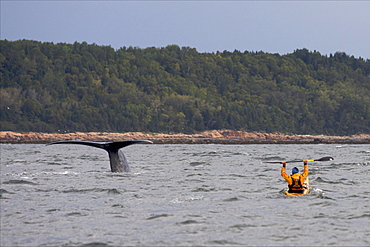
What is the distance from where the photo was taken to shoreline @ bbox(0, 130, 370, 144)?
14125cm

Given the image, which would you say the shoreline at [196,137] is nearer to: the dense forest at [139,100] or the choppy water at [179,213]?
the dense forest at [139,100]

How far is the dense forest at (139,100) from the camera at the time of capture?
16262 centimetres

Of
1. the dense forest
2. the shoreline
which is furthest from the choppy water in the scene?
the dense forest

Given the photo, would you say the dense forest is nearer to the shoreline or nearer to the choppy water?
the shoreline

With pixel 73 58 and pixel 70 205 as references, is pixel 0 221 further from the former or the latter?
pixel 73 58

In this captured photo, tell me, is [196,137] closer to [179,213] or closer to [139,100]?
[139,100]

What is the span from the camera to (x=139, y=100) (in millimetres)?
179000

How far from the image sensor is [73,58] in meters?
190

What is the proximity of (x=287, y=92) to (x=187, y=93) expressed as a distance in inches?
1311

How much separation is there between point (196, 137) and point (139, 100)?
101 ft

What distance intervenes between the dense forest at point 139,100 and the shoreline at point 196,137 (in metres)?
4.88

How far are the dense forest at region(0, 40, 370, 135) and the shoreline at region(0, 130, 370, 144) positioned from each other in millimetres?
4876

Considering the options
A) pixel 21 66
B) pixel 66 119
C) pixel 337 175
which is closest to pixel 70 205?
pixel 337 175

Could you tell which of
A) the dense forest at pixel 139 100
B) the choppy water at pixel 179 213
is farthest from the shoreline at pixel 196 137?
the choppy water at pixel 179 213
